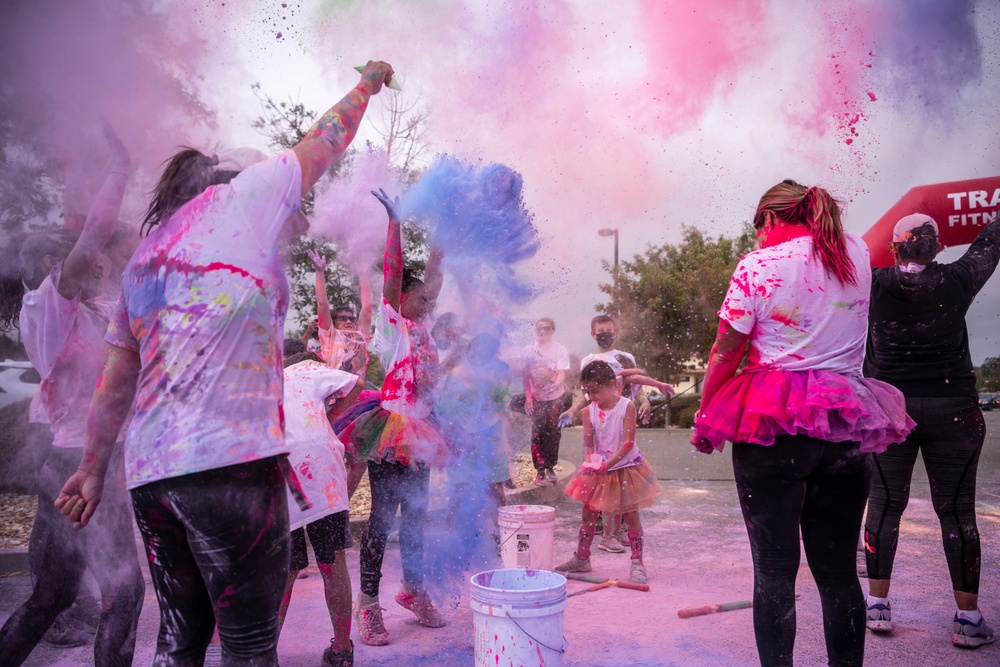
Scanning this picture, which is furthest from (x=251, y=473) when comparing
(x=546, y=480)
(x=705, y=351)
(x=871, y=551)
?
(x=705, y=351)

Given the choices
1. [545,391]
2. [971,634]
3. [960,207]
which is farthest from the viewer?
[545,391]

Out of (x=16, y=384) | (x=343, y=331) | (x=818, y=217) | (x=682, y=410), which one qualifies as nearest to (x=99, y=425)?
(x=818, y=217)

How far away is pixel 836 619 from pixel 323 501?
1.99m

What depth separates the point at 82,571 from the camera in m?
2.66

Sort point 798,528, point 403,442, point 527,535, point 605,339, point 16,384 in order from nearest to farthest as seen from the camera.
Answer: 1. point 798,528
2. point 403,442
3. point 527,535
4. point 605,339
5. point 16,384

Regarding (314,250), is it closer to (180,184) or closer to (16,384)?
(180,184)

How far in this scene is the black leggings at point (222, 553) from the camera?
173cm

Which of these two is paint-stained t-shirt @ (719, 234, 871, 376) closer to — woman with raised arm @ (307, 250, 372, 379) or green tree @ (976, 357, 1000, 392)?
woman with raised arm @ (307, 250, 372, 379)

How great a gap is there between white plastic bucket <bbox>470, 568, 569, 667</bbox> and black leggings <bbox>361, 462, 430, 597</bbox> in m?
0.98

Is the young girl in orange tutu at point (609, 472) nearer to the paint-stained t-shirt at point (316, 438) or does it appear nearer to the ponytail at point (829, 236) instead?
the paint-stained t-shirt at point (316, 438)

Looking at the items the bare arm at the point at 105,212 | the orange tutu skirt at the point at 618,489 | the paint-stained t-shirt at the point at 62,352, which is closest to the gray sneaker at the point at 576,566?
the orange tutu skirt at the point at 618,489

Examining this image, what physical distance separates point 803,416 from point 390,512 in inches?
83.5

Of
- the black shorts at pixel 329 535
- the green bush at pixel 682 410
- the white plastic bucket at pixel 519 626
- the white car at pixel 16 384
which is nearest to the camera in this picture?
the white plastic bucket at pixel 519 626

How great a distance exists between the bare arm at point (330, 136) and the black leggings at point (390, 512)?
1.93 m
